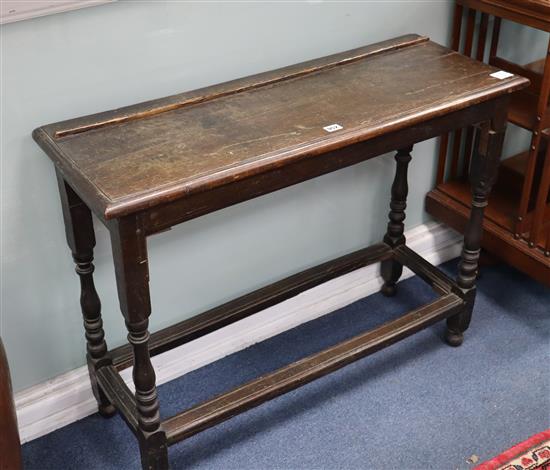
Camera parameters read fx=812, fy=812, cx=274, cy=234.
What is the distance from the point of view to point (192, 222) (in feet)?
7.04

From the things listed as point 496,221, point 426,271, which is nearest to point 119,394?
point 426,271

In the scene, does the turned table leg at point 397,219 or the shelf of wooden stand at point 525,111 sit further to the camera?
the turned table leg at point 397,219

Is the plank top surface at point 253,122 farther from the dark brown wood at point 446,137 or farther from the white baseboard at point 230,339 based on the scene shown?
the white baseboard at point 230,339

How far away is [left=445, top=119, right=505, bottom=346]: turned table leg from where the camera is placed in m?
2.07

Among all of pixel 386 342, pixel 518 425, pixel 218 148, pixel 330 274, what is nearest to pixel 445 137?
pixel 330 274

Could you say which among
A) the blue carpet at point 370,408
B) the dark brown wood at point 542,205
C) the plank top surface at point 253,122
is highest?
the plank top surface at point 253,122

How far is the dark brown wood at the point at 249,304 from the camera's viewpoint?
7.02 feet

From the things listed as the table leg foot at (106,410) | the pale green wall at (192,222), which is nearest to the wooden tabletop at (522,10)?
the pale green wall at (192,222)

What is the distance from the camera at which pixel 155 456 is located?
1897 mm

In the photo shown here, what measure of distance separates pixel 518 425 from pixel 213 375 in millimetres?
857

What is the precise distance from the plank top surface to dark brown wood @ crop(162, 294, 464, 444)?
24.0 inches

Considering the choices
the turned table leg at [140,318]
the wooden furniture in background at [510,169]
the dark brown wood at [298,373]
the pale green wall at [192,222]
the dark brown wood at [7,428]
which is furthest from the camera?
the wooden furniture in background at [510,169]

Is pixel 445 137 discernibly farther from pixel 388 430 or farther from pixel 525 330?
pixel 388 430

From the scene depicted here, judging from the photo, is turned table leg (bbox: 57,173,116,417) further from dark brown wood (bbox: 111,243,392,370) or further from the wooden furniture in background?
the wooden furniture in background
